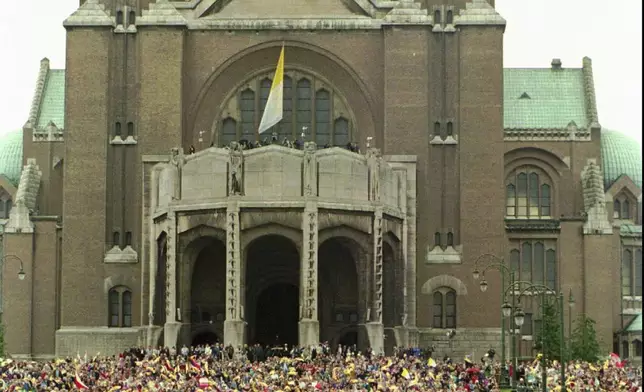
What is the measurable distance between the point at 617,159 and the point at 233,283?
3796 centimetres

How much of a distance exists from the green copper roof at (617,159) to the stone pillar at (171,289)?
36.4 metres

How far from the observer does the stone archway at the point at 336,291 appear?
9231 cm

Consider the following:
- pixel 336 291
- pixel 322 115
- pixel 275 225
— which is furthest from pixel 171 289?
pixel 322 115

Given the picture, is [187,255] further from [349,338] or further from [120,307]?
[349,338]

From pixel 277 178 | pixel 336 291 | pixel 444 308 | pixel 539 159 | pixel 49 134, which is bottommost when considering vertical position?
pixel 444 308

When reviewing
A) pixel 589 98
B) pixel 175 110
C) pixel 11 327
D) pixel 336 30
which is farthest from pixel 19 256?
pixel 589 98

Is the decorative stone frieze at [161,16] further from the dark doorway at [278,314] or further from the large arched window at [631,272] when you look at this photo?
the large arched window at [631,272]

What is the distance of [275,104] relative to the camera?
303ft

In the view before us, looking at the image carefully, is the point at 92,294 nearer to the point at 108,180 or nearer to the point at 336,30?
the point at 108,180

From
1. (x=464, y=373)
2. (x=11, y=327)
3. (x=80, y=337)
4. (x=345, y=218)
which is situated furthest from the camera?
(x=11, y=327)

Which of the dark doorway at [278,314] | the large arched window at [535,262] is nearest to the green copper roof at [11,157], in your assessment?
the dark doorway at [278,314]

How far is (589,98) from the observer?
11256 centimetres

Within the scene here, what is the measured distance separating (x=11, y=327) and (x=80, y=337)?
9091 millimetres

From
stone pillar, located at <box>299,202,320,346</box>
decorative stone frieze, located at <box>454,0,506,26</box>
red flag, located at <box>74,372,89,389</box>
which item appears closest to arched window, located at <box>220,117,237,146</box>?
stone pillar, located at <box>299,202,320,346</box>
